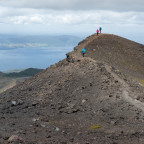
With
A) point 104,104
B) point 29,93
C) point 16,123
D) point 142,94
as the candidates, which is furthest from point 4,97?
point 142,94

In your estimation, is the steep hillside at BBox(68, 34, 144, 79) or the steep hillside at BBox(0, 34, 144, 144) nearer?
the steep hillside at BBox(0, 34, 144, 144)

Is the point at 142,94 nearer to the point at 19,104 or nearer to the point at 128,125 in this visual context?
the point at 128,125

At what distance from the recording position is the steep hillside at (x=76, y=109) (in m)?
17.1

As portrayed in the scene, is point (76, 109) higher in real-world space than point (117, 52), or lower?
lower

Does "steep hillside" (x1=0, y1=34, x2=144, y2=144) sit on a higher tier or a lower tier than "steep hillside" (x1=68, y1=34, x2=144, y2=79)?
lower

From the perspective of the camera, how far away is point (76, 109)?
2244 centimetres

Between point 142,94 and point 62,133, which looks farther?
point 142,94

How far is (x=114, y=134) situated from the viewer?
17578 mm

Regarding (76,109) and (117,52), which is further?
(117,52)

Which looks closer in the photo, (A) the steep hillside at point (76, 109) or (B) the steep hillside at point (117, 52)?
(A) the steep hillside at point (76, 109)

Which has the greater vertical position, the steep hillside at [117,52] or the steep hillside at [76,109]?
the steep hillside at [117,52]

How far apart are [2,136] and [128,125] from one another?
914 cm

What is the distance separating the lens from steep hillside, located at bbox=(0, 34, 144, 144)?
17.1 metres

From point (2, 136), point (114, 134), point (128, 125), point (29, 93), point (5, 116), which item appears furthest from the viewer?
point (29, 93)
